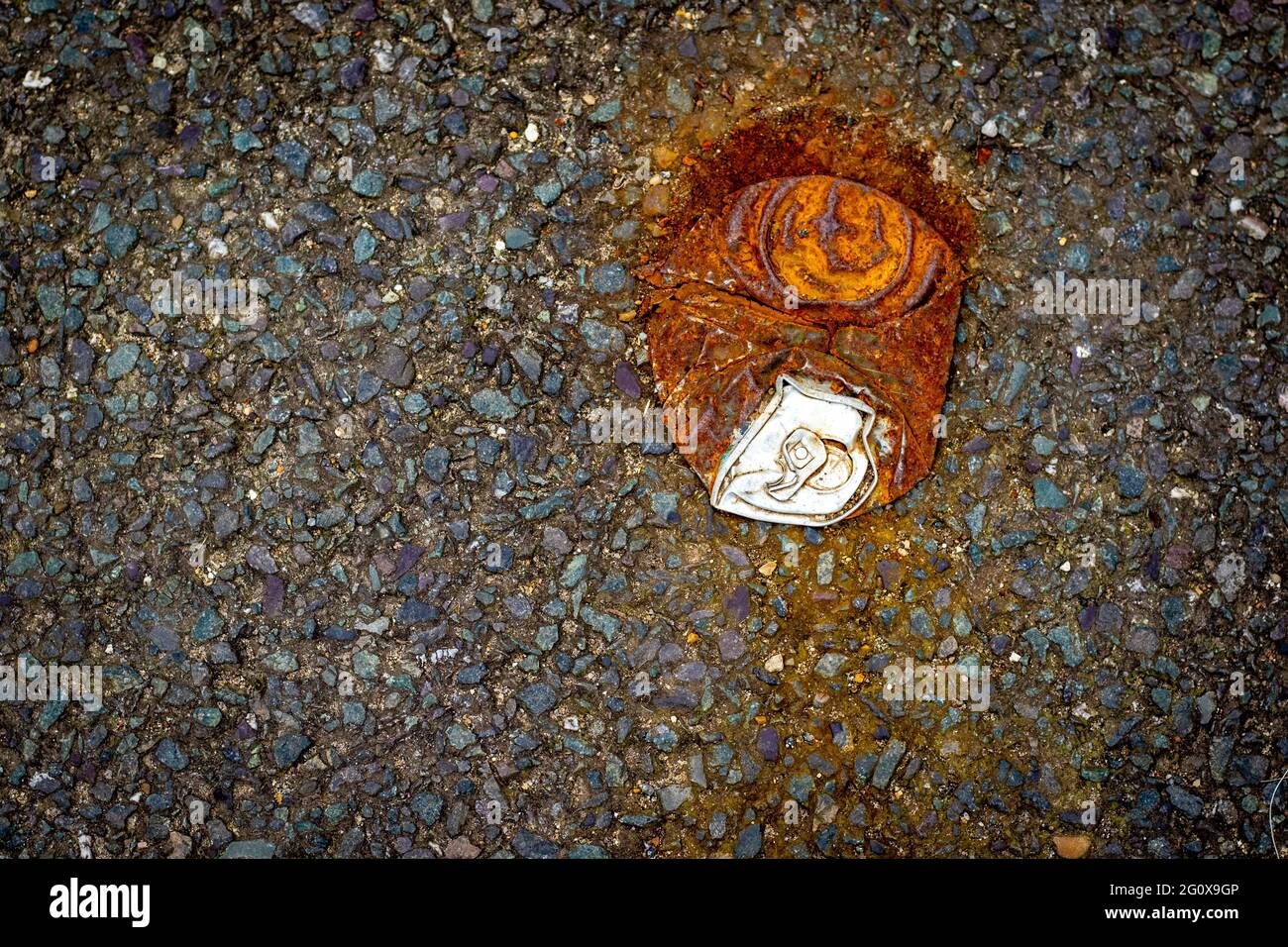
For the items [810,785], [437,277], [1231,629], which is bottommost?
[810,785]

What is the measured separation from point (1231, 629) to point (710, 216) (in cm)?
202

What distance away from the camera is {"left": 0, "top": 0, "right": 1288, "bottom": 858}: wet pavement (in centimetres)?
285

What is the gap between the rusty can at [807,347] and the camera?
2846mm

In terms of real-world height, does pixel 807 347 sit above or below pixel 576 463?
above

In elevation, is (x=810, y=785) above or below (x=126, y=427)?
below

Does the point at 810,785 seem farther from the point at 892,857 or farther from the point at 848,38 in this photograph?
the point at 848,38

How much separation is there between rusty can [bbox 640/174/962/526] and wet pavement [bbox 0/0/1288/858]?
99 mm

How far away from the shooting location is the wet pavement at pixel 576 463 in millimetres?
2846

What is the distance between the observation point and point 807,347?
2877 mm

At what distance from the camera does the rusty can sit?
2.85 meters

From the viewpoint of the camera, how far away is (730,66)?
296 centimetres

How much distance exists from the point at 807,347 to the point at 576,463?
0.78 m

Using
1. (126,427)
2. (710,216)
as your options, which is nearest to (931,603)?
(710,216)

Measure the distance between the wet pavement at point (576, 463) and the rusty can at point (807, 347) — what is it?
99 millimetres
